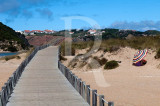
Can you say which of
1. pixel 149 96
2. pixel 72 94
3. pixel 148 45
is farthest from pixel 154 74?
pixel 72 94

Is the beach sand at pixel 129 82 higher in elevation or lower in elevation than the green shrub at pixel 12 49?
higher

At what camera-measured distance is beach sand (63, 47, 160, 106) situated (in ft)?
48.8

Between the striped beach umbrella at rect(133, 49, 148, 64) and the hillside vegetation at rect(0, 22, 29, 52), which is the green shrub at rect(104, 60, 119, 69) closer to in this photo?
the striped beach umbrella at rect(133, 49, 148, 64)

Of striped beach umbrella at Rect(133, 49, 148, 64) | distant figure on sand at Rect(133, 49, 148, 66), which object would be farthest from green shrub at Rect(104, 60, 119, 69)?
distant figure on sand at Rect(133, 49, 148, 66)

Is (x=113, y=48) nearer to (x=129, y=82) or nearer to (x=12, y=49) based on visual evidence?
(x=129, y=82)

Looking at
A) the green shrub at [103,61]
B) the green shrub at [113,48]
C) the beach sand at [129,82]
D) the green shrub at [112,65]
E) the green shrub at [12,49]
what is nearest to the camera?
the beach sand at [129,82]

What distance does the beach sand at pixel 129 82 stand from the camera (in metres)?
14.9

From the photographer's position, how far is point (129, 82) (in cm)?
2139

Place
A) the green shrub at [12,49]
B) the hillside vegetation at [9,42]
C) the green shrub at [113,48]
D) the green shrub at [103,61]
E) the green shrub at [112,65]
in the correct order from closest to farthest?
the green shrub at [112,65], the green shrub at [103,61], the green shrub at [113,48], the green shrub at [12,49], the hillside vegetation at [9,42]

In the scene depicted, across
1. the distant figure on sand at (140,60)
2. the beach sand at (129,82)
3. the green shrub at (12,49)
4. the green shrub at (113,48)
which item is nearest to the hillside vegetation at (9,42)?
the green shrub at (12,49)

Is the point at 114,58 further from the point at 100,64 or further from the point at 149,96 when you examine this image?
the point at 149,96

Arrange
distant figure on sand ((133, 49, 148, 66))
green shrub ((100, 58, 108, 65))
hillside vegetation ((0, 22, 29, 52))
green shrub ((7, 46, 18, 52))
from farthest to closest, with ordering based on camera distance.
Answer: hillside vegetation ((0, 22, 29, 52))
green shrub ((7, 46, 18, 52))
green shrub ((100, 58, 108, 65))
distant figure on sand ((133, 49, 148, 66))

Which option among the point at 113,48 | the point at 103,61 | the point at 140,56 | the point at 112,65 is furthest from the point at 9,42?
the point at 140,56

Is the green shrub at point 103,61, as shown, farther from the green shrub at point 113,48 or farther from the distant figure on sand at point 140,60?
the distant figure on sand at point 140,60
